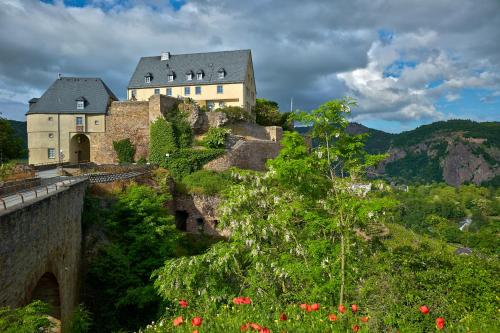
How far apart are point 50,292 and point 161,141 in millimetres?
23936

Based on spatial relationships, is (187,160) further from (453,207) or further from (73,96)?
(453,207)

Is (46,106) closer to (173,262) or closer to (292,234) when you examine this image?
(173,262)

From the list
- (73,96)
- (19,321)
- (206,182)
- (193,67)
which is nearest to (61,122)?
(73,96)

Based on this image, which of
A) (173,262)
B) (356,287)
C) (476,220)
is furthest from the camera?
(476,220)

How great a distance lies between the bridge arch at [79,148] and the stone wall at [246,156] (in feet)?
50.7

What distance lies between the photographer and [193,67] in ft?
168

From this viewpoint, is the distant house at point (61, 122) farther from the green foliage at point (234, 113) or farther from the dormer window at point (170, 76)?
the green foliage at point (234, 113)

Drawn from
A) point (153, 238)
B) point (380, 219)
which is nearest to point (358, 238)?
point (380, 219)

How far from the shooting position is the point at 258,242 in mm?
13789

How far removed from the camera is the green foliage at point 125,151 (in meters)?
38.8

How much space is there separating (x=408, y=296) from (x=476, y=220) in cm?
9850

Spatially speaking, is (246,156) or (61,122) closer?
(246,156)

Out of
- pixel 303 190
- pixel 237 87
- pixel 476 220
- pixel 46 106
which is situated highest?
pixel 237 87

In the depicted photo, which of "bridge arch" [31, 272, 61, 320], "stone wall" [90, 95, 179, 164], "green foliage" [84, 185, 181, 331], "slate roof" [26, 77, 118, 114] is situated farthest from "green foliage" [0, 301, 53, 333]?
"slate roof" [26, 77, 118, 114]
